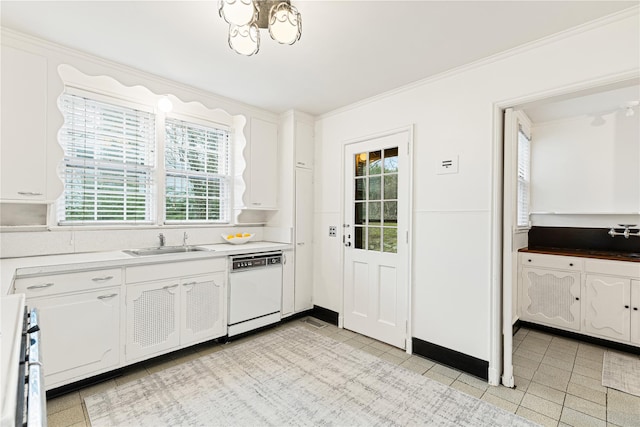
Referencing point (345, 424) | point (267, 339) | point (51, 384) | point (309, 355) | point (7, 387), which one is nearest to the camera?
point (7, 387)

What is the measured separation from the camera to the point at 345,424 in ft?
6.37

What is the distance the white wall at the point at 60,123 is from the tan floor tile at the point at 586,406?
3.59 metres

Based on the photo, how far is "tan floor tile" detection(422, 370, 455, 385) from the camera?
8.03ft

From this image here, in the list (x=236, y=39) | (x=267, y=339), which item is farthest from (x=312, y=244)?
(x=236, y=39)

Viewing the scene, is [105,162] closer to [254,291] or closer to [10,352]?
[254,291]

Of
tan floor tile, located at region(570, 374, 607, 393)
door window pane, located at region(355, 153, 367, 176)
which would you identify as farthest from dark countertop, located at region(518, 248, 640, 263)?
door window pane, located at region(355, 153, 367, 176)

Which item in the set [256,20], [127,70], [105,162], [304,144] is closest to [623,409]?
[256,20]

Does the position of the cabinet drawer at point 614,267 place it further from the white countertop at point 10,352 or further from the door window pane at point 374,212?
the white countertop at point 10,352

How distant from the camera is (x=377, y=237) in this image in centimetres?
329

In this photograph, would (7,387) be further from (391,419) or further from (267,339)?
(267,339)

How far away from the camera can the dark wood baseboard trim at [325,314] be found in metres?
3.70

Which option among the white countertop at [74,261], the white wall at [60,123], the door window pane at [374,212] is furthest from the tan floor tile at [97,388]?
the door window pane at [374,212]

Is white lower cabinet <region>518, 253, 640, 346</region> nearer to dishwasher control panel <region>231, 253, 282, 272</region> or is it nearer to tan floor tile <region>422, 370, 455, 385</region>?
tan floor tile <region>422, 370, 455, 385</region>

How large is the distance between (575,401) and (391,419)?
4.60 ft
